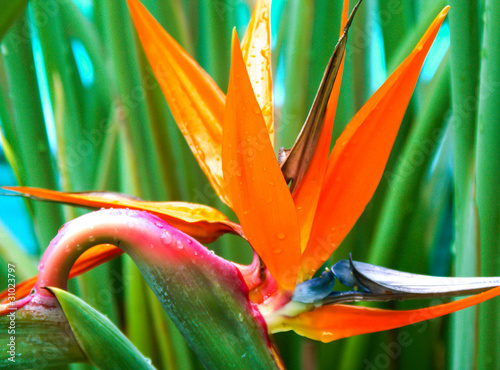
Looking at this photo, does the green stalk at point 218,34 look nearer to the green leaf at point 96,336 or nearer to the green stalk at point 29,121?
the green stalk at point 29,121

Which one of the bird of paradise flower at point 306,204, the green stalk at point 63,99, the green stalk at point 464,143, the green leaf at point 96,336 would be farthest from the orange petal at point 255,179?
the green stalk at point 63,99

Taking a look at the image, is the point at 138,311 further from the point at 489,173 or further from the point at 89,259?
the point at 489,173

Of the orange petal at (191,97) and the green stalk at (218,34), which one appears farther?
the green stalk at (218,34)

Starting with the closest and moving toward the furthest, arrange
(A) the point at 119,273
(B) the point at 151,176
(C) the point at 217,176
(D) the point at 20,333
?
(D) the point at 20,333
(C) the point at 217,176
(B) the point at 151,176
(A) the point at 119,273

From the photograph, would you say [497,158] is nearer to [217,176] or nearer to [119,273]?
[217,176]

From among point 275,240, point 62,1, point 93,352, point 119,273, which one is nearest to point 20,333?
point 93,352

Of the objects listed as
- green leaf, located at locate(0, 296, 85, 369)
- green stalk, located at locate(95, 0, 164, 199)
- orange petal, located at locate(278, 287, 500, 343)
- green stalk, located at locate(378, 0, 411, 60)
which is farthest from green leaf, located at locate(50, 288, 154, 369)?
green stalk, located at locate(378, 0, 411, 60)

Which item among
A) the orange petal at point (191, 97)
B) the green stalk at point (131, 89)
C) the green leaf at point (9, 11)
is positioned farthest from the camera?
the green stalk at point (131, 89)
